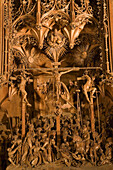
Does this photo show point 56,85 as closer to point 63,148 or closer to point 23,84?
point 23,84

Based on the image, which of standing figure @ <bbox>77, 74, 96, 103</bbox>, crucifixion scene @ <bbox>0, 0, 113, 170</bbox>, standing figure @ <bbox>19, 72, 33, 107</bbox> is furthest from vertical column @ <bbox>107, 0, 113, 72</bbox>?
standing figure @ <bbox>19, 72, 33, 107</bbox>

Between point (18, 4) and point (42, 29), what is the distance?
96 cm

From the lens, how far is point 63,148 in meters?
5.37

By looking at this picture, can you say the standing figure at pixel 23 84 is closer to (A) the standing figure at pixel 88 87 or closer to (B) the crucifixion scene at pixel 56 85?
(B) the crucifixion scene at pixel 56 85

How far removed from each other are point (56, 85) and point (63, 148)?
118 cm

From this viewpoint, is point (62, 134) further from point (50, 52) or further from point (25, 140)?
point (50, 52)

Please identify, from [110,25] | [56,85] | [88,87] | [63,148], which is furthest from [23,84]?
[110,25]

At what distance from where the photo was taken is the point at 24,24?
605 centimetres

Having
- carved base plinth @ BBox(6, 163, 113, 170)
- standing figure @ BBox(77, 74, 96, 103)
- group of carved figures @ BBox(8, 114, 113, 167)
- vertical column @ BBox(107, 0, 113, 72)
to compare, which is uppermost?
vertical column @ BBox(107, 0, 113, 72)

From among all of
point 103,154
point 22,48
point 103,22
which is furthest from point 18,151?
point 103,22

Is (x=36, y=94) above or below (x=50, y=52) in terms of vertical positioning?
below

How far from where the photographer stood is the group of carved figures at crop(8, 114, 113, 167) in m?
5.29

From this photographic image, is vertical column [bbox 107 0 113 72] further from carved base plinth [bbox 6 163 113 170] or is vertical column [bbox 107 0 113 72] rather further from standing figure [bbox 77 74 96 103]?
carved base plinth [bbox 6 163 113 170]

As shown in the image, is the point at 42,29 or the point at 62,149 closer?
the point at 62,149
